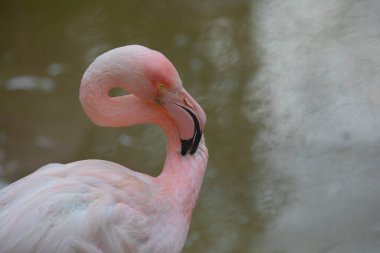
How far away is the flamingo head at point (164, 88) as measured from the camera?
2492 millimetres

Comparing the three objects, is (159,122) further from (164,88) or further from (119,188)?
(119,188)

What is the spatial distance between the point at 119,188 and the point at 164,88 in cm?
40

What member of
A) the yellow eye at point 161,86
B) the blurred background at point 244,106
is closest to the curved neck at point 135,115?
the yellow eye at point 161,86

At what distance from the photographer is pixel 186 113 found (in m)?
2.61

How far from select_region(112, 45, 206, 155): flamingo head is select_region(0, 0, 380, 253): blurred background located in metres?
0.83

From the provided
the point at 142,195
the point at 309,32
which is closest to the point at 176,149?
the point at 142,195

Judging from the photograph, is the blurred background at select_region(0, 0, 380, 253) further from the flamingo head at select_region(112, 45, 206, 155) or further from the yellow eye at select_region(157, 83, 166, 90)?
the yellow eye at select_region(157, 83, 166, 90)

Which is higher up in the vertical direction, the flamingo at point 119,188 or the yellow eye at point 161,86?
the yellow eye at point 161,86

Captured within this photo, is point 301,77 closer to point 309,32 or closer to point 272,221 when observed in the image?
point 309,32

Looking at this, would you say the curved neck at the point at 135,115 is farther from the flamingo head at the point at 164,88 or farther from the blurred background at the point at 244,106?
the blurred background at the point at 244,106

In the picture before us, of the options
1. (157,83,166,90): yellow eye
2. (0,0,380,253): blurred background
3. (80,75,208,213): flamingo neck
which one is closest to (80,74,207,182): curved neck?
(80,75,208,213): flamingo neck

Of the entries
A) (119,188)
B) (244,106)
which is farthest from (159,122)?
(244,106)

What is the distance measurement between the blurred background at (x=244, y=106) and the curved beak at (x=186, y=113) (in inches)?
32.0

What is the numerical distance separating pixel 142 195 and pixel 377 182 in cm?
147
